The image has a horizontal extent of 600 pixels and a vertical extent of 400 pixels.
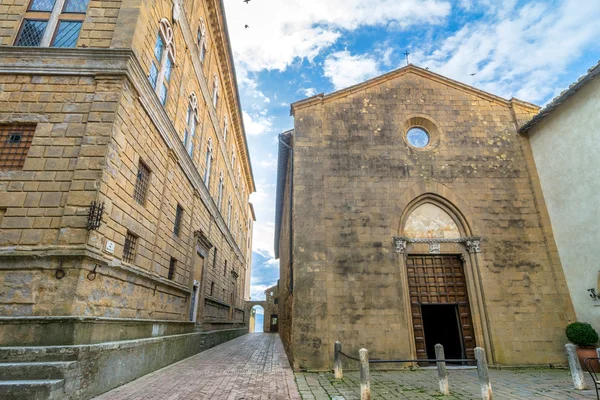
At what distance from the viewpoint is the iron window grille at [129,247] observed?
759cm

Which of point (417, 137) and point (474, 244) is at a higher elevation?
point (417, 137)

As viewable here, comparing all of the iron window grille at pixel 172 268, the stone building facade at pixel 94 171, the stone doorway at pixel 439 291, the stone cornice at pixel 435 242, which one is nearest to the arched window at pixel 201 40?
the stone building facade at pixel 94 171

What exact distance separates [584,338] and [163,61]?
47.7ft

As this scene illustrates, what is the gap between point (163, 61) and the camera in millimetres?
9789

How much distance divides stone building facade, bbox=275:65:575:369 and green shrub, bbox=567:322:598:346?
27.8 inches

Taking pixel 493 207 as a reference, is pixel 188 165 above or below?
above

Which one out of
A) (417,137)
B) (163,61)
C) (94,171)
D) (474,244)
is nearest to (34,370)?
(94,171)

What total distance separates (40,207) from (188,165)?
6.04 meters

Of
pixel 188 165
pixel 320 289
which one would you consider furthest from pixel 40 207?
pixel 320 289

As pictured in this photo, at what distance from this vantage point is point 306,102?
11.5 meters

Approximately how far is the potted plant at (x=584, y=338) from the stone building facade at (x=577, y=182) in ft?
2.06

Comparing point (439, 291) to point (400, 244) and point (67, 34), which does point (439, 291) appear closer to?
point (400, 244)

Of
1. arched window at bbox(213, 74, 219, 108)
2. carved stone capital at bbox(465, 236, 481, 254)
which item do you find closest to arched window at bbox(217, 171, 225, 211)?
arched window at bbox(213, 74, 219, 108)

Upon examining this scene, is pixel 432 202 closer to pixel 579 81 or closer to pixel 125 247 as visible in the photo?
pixel 579 81
